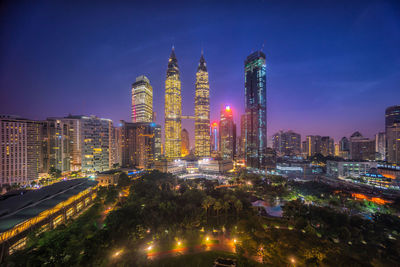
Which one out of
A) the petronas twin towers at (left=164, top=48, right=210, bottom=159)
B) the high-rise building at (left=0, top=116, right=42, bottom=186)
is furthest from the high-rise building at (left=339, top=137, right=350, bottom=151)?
the high-rise building at (left=0, top=116, right=42, bottom=186)

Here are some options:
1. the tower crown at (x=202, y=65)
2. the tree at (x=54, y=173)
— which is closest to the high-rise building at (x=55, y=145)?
the tree at (x=54, y=173)

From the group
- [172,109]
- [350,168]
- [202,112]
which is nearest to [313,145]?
[350,168]

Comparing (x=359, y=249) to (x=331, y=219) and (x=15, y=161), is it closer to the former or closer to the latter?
(x=331, y=219)

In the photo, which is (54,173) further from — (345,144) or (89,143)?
(345,144)

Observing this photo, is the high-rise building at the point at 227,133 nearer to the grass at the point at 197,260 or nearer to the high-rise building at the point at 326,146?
the high-rise building at the point at 326,146

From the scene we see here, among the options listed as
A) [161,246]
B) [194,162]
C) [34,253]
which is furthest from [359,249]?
[194,162]
